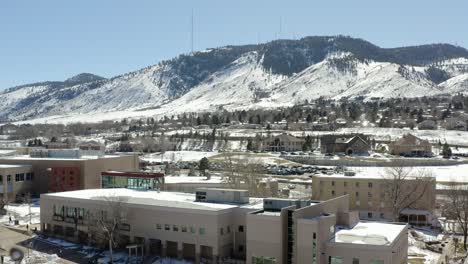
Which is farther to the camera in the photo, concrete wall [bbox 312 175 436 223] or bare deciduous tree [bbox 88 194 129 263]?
concrete wall [bbox 312 175 436 223]

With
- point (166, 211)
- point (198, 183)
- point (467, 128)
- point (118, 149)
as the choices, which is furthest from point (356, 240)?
point (467, 128)

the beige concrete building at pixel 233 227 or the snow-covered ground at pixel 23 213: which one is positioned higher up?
the beige concrete building at pixel 233 227

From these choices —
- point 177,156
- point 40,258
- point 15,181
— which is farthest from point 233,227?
point 177,156

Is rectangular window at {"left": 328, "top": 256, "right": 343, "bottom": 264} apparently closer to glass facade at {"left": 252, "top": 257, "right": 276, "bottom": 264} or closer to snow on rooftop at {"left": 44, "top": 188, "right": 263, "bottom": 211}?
glass facade at {"left": 252, "top": 257, "right": 276, "bottom": 264}

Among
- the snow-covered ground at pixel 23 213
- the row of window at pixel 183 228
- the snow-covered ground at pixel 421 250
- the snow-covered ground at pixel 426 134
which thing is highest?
the snow-covered ground at pixel 426 134

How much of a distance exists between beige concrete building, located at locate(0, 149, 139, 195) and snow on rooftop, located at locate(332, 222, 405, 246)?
122 feet

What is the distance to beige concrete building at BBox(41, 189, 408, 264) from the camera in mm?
37844

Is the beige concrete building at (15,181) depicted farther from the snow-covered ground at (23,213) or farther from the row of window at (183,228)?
the row of window at (183,228)

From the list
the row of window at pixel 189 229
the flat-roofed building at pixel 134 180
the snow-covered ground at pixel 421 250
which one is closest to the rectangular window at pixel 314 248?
the row of window at pixel 189 229

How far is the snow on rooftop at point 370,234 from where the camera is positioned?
3791 cm

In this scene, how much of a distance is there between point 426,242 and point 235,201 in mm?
18246

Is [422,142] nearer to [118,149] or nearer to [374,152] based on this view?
[374,152]

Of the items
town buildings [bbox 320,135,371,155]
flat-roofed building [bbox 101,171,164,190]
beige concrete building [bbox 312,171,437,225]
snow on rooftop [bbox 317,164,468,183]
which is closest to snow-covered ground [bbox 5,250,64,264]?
flat-roofed building [bbox 101,171,164,190]

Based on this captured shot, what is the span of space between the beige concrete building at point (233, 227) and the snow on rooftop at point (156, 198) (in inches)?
3.1
